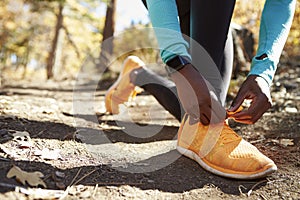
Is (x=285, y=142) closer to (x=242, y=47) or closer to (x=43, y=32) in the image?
(x=242, y=47)

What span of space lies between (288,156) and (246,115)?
1.12ft

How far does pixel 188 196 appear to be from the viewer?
82 cm

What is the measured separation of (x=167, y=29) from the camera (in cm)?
91

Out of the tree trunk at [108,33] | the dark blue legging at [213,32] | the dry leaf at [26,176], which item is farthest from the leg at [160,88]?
the tree trunk at [108,33]

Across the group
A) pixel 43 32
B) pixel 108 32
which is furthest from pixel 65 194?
pixel 43 32

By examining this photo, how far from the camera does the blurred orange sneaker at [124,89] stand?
160 centimetres

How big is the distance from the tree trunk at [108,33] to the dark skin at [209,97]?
2853mm

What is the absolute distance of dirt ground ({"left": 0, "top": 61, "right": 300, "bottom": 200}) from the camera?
0.80 meters

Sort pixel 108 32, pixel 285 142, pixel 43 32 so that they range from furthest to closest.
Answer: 1. pixel 43 32
2. pixel 108 32
3. pixel 285 142

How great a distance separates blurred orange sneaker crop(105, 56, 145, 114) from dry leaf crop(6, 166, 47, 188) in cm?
87

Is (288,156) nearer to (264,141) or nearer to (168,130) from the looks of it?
(264,141)

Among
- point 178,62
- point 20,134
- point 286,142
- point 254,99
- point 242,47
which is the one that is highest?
point 178,62

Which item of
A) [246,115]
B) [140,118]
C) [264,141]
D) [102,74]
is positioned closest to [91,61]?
[102,74]

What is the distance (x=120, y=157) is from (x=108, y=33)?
9.26ft
